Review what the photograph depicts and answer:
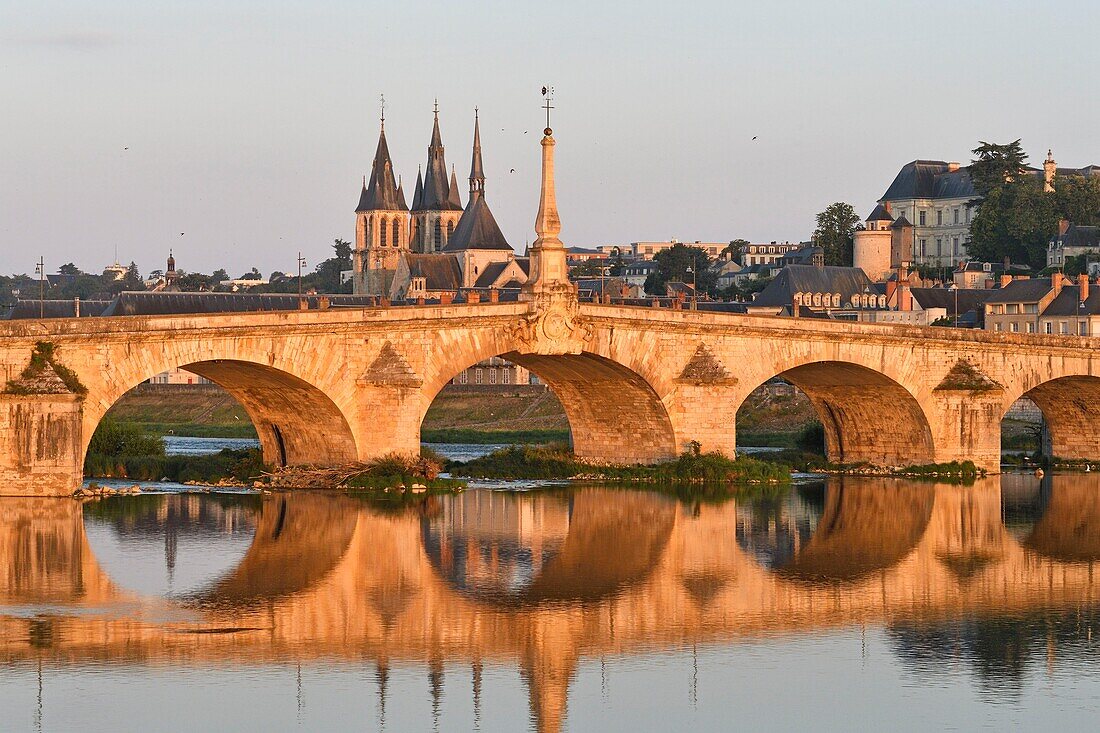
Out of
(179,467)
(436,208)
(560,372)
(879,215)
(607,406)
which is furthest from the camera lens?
(436,208)

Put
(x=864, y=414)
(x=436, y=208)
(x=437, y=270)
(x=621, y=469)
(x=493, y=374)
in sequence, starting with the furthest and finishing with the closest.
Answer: (x=436, y=208) < (x=437, y=270) < (x=493, y=374) < (x=864, y=414) < (x=621, y=469)

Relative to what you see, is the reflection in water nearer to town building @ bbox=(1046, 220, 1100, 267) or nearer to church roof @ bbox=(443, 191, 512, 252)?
town building @ bbox=(1046, 220, 1100, 267)

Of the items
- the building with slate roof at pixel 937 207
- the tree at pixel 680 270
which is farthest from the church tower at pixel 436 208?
the building with slate roof at pixel 937 207

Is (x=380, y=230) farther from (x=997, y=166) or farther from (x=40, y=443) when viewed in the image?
(x=40, y=443)

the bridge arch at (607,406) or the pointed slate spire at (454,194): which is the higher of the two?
the pointed slate spire at (454,194)

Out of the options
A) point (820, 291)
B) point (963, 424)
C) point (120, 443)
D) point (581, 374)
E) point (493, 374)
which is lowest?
point (120, 443)

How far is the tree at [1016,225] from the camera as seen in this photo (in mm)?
132625

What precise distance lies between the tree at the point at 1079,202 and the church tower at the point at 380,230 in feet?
180

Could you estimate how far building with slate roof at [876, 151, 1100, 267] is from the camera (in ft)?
497

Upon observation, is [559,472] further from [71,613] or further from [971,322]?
[971,322]

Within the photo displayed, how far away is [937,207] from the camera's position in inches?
6102

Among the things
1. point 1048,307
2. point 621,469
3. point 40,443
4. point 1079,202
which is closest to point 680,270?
point 1079,202

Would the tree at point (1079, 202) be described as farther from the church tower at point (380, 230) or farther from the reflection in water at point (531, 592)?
the reflection in water at point (531, 592)

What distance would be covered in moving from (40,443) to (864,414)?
28043 mm
